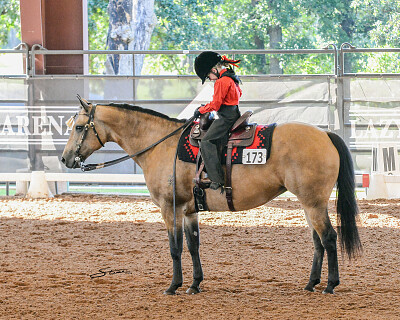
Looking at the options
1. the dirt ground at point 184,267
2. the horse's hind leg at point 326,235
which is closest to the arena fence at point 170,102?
the dirt ground at point 184,267

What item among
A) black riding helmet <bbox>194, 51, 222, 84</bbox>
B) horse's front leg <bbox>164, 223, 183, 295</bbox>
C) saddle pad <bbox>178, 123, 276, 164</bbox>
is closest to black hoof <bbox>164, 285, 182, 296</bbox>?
horse's front leg <bbox>164, 223, 183, 295</bbox>

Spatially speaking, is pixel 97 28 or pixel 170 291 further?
pixel 97 28

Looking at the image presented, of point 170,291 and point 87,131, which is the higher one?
point 87,131

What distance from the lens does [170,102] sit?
500 inches

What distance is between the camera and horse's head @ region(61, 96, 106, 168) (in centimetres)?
642

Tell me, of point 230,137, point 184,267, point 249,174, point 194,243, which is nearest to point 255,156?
point 249,174

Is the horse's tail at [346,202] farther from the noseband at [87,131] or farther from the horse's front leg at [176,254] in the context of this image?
the noseband at [87,131]

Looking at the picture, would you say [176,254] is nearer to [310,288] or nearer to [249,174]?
[249,174]

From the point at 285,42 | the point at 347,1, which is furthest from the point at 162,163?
the point at 347,1

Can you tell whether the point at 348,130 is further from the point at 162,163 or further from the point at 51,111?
the point at 162,163

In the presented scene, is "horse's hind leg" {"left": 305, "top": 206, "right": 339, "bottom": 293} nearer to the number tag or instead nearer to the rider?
the number tag

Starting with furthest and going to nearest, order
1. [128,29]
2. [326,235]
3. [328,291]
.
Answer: [128,29] → [328,291] → [326,235]

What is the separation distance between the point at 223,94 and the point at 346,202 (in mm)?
1568

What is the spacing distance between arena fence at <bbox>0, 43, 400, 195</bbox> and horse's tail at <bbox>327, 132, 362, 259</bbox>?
6170 mm
